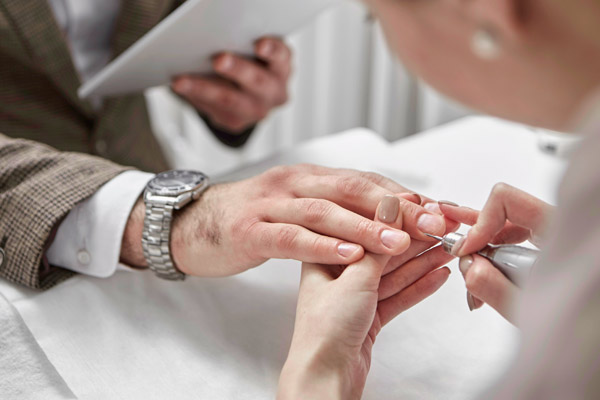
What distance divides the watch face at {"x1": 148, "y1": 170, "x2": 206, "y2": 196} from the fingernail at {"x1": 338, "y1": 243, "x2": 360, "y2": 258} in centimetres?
24

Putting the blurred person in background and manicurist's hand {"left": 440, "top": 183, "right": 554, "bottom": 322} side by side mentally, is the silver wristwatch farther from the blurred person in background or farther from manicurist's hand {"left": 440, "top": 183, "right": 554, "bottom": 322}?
manicurist's hand {"left": 440, "top": 183, "right": 554, "bottom": 322}

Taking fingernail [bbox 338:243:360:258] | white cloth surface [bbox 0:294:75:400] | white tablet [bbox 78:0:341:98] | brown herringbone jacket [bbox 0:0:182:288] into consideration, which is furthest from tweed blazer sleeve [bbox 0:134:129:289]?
fingernail [bbox 338:243:360:258]

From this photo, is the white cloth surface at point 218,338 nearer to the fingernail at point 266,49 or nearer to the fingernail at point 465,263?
the fingernail at point 465,263

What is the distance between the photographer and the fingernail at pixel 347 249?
0.63m

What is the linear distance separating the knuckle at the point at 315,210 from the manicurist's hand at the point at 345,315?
5 cm

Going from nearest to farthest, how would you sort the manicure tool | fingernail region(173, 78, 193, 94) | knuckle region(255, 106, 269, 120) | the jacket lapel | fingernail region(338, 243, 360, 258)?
1. the manicure tool
2. fingernail region(338, 243, 360, 258)
3. the jacket lapel
4. fingernail region(173, 78, 193, 94)
5. knuckle region(255, 106, 269, 120)

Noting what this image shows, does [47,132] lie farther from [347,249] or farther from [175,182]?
[347,249]

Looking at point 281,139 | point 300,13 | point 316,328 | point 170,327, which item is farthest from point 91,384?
point 281,139

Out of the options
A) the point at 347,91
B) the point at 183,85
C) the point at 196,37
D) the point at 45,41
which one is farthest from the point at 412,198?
the point at 347,91

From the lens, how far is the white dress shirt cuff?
0.76 m

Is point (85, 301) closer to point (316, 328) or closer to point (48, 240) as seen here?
point (48, 240)

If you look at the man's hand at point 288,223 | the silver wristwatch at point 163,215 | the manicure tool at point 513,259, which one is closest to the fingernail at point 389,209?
the man's hand at point 288,223

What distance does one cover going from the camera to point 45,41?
1098 millimetres

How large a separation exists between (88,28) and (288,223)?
30.5 inches
